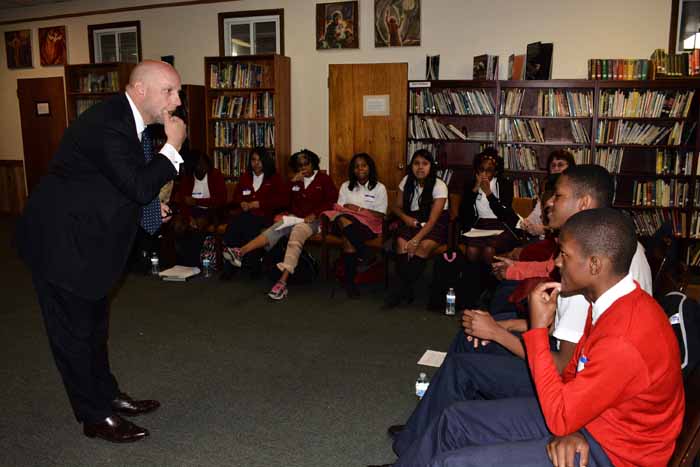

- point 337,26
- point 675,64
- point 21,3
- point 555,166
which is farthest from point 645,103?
point 21,3

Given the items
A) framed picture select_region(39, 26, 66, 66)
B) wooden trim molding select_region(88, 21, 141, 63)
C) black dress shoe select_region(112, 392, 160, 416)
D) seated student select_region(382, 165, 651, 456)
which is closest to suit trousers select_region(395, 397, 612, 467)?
seated student select_region(382, 165, 651, 456)

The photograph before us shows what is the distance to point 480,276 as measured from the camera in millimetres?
4426

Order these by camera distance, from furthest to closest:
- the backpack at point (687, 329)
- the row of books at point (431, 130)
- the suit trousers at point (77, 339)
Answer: the row of books at point (431, 130), the suit trousers at point (77, 339), the backpack at point (687, 329)

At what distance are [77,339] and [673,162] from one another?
5421 mm

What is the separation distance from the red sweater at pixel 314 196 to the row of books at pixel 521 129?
1979 mm

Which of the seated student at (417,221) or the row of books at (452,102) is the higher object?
the row of books at (452,102)

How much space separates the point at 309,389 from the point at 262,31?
5447mm

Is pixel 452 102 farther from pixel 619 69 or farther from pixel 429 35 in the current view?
pixel 619 69

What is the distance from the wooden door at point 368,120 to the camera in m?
6.07

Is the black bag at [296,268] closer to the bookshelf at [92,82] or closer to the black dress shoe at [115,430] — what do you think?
the black dress shoe at [115,430]

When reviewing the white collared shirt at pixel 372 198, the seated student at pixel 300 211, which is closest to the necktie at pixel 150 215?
the seated student at pixel 300 211

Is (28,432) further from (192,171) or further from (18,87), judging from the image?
(18,87)

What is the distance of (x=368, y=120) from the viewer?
623 cm

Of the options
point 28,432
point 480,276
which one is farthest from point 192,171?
point 28,432
